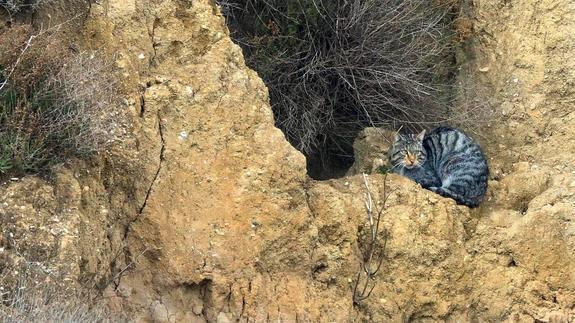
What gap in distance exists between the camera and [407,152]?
745 cm

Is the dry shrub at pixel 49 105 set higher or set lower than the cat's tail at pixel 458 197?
higher

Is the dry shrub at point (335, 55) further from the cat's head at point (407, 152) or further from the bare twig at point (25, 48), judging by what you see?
the bare twig at point (25, 48)

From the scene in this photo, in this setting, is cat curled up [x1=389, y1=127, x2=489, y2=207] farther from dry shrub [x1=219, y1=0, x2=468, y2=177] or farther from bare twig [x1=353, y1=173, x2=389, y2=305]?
bare twig [x1=353, y1=173, x2=389, y2=305]

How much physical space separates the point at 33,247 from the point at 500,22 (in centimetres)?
447

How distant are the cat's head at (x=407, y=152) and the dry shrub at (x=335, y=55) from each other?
24cm

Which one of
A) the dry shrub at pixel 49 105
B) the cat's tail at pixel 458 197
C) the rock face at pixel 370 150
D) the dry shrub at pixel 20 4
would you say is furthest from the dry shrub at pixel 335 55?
the dry shrub at pixel 49 105

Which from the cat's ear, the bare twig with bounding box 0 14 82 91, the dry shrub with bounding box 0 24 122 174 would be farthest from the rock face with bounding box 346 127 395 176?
the bare twig with bounding box 0 14 82 91

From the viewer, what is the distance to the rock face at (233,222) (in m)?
5.95

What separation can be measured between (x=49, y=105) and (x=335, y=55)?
2617 millimetres

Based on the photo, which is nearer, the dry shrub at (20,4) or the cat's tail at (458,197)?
the dry shrub at (20,4)

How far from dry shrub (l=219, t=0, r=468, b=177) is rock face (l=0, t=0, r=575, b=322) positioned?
958mm

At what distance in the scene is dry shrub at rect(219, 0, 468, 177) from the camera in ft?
24.3

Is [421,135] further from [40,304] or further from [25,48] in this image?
[40,304]

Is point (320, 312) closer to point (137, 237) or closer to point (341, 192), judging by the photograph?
point (341, 192)
